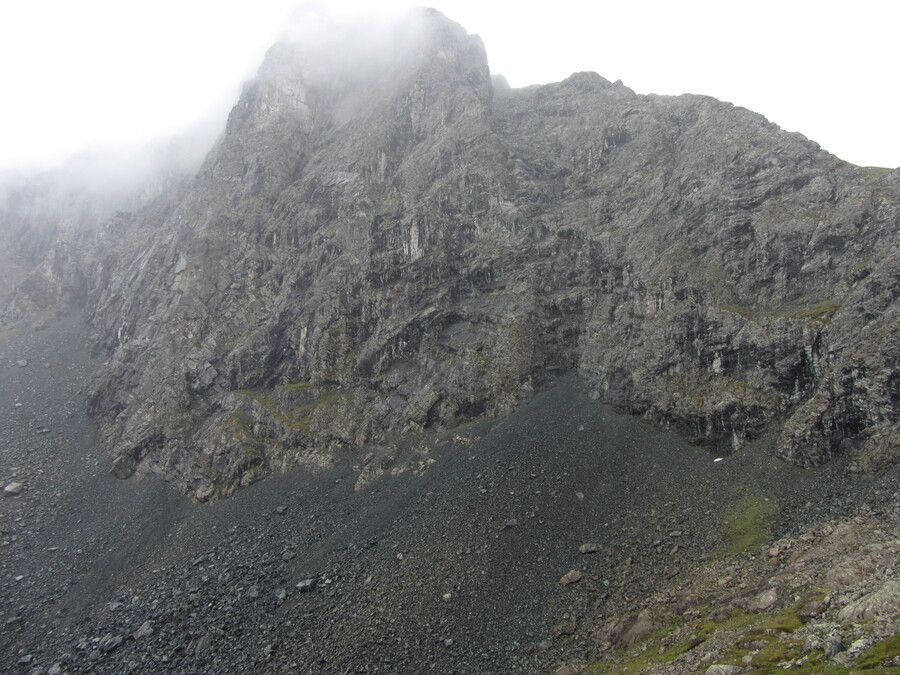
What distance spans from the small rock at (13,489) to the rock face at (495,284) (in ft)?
40.6

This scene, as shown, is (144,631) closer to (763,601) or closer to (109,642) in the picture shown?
(109,642)

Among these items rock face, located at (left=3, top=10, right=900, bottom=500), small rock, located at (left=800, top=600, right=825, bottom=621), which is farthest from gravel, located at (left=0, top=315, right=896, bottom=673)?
small rock, located at (left=800, top=600, right=825, bottom=621)

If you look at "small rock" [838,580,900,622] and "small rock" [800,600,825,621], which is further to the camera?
"small rock" [800,600,825,621]

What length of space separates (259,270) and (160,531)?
5305 centimetres

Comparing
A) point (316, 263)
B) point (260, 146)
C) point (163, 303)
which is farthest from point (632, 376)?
point (260, 146)

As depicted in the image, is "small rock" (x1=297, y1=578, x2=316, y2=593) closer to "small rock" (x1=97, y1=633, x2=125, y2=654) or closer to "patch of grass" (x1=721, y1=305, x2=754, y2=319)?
"small rock" (x1=97, y1=633, x2=125, y2=654)

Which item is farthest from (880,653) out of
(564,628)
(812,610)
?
(564,628)

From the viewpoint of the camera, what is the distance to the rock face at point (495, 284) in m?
56.0

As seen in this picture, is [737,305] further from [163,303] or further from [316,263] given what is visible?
[163,303]

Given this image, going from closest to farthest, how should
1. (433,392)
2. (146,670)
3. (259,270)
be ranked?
(146,670), (433,392), (259,270)

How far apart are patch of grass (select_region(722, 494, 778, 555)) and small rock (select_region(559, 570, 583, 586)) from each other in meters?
12.4

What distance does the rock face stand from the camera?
56031 mm

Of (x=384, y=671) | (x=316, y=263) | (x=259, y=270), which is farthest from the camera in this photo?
(x=259, y=270)

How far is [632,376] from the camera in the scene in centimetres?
6450
